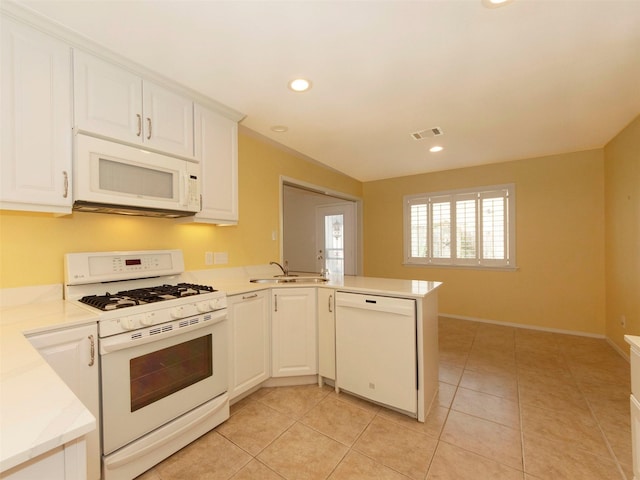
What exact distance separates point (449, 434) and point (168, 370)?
1.87m

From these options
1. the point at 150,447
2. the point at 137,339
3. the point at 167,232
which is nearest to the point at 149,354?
the point at 137,339

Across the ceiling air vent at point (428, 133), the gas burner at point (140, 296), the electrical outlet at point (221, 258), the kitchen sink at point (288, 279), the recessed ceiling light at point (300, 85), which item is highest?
the recessed ceiling light at point (300, 85)

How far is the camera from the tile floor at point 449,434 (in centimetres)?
162

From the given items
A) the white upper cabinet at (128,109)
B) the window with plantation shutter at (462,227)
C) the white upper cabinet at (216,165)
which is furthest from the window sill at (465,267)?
the white upper cabinet at (128,109)

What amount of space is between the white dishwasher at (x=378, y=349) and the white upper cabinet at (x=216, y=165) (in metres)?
1.22

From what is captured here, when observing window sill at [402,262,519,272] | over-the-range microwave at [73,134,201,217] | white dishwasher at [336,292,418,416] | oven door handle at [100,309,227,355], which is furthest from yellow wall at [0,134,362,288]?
window sill at [402,262,519,272]

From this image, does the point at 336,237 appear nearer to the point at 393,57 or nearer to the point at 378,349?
the point at 378,349

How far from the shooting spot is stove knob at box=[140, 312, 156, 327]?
1551 mm

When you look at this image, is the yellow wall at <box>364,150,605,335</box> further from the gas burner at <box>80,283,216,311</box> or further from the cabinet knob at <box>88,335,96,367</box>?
the cabinet knob at <box>88,335,96,367</box>

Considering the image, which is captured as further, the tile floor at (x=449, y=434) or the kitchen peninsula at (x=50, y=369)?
the tile floor at (x=449, y=434)

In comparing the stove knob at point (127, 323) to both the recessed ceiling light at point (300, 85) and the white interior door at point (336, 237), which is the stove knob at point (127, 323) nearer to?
the recessed ceiling light at point (300, 85)

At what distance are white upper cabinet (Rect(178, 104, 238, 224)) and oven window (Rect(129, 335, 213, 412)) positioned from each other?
0.98 meters

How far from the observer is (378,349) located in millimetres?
2168

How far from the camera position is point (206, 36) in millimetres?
1613
